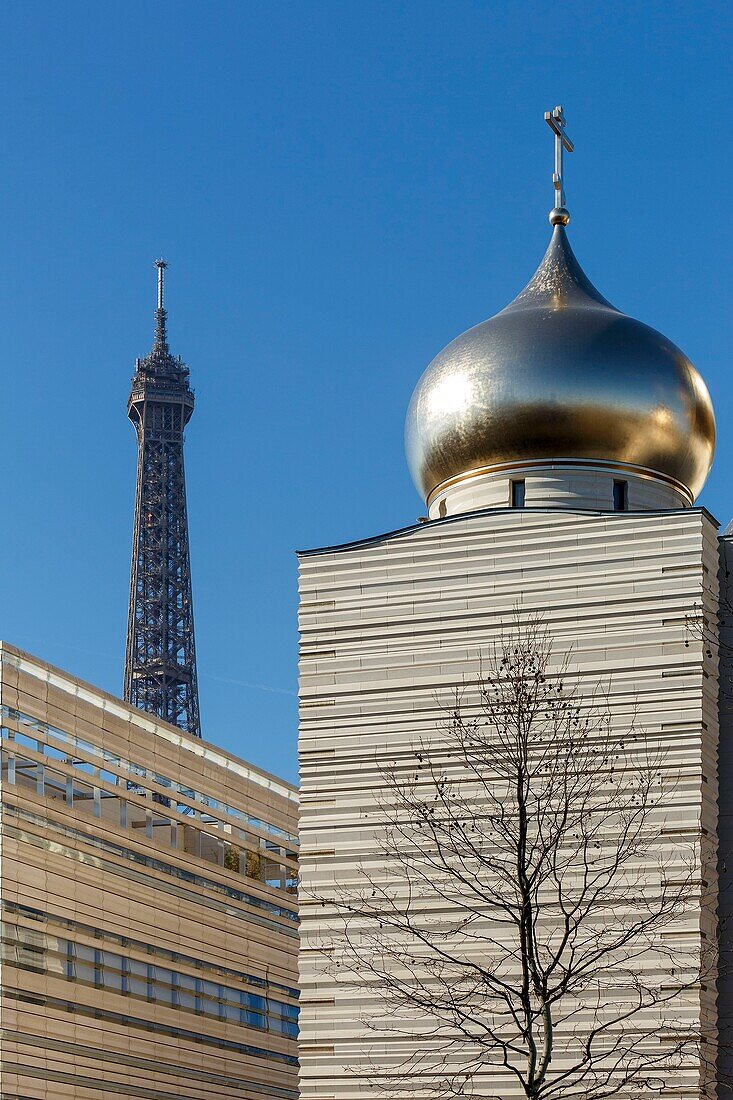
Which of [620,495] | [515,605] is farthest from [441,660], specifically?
[620,495]

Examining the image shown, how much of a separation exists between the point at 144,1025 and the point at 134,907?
2653 mm

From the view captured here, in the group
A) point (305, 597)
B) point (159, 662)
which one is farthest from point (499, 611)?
point (159, 662)

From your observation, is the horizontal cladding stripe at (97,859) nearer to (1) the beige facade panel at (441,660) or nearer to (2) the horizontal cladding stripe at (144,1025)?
(2) the horizontal cladding stripe at (144,1025)

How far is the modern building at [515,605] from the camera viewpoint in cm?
3484

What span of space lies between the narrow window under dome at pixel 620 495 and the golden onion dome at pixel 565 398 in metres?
0.36

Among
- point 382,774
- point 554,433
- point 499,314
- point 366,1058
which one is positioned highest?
point 499,314

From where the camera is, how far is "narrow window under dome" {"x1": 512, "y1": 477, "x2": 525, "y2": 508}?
3831 centimetres

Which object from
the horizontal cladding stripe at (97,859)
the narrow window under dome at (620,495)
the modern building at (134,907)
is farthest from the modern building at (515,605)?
the modern building at (134,907)

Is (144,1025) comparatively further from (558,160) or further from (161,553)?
(161,553)

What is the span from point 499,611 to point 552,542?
1603 mm

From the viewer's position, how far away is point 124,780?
44250 mm

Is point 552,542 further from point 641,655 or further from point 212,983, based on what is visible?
point 212,983

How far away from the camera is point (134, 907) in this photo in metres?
44.0

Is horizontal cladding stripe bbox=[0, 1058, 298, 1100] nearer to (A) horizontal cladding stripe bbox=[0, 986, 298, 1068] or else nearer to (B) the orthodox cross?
(A) horizontal cladding stripe bbox=[0, 986, 298, 1068]
